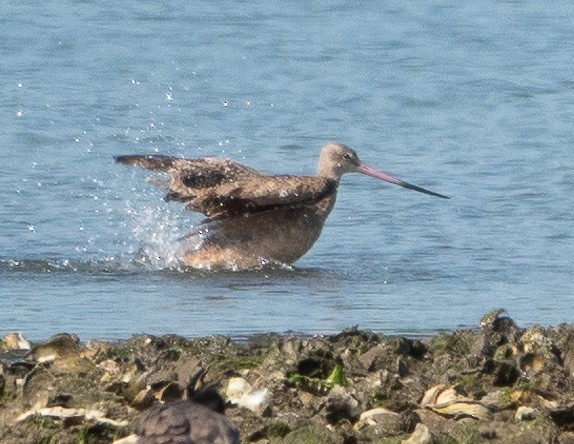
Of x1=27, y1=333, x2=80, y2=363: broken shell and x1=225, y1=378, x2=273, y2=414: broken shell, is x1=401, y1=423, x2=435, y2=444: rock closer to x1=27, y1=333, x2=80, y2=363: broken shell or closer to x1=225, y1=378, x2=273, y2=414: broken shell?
x1=225, y1=378, x2=273, y2=414: broken shell

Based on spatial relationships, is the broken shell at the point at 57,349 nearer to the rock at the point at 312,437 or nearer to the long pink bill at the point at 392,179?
the rock at the point at 312,437

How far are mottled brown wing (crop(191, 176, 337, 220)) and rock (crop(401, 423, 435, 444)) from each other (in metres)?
5.10

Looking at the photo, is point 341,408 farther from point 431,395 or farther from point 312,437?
point 431,395

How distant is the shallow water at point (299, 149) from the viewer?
8.66 m

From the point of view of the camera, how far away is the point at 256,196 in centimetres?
1029

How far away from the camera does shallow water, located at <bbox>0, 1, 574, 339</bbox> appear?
866cm

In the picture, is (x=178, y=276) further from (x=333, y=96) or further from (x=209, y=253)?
(x=333, y=96)

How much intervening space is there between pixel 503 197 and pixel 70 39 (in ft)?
18.9

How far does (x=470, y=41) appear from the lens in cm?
1706

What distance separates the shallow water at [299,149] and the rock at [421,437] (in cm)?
243

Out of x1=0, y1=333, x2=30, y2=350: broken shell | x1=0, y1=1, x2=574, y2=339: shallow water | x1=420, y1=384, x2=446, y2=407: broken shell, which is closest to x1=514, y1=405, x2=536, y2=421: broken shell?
x1=420, y1=384, x2=446, y2=407: broken shell

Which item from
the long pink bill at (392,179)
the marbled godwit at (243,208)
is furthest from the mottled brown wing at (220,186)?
the long pink bill at (392,179)

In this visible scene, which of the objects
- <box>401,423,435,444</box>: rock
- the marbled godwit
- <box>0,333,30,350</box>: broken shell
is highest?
<box>401,423,435,444</box>: rock

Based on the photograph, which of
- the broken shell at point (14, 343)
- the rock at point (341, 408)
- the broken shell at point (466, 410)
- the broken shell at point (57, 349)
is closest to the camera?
the rock at point (341, 408)
